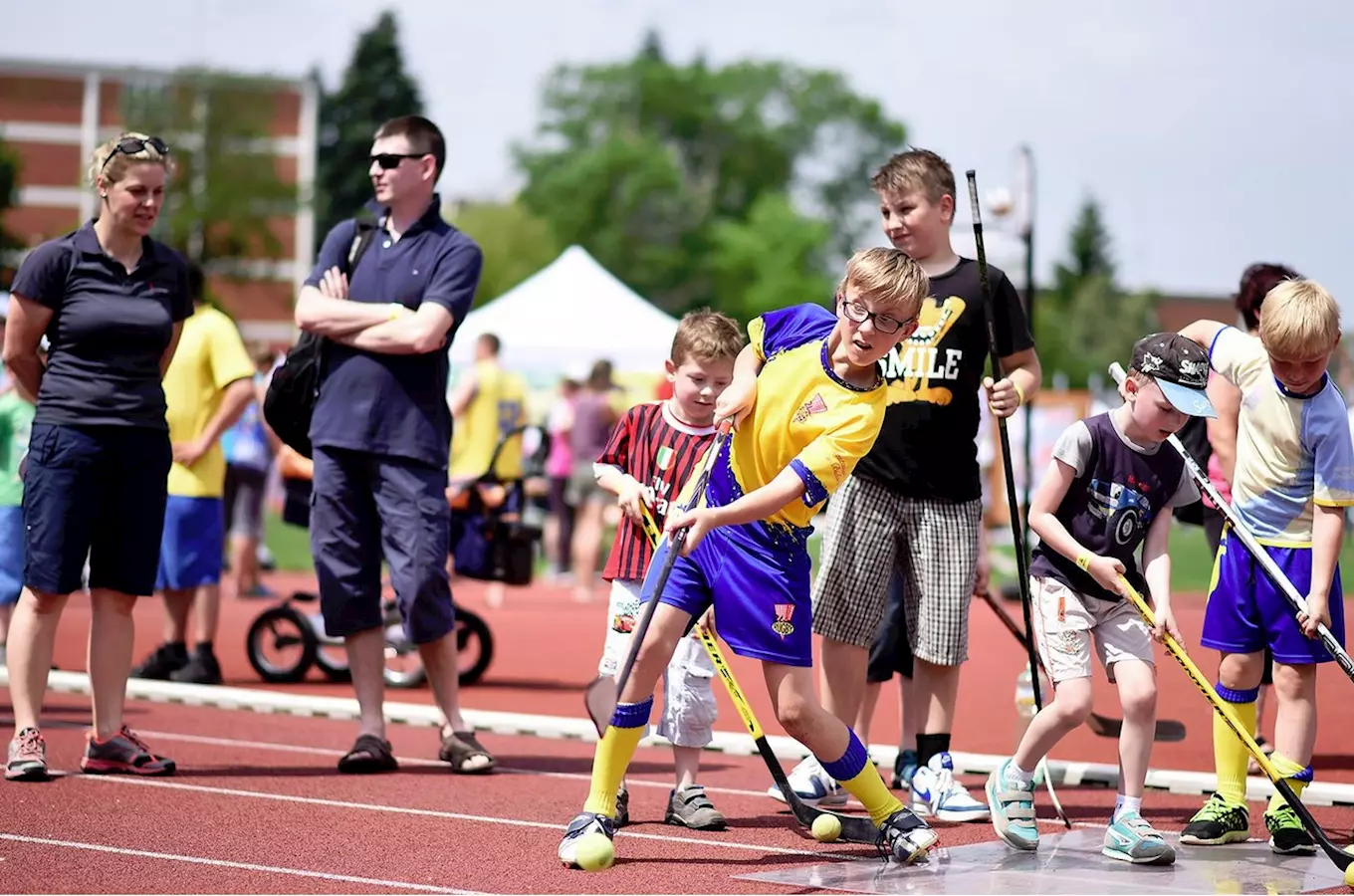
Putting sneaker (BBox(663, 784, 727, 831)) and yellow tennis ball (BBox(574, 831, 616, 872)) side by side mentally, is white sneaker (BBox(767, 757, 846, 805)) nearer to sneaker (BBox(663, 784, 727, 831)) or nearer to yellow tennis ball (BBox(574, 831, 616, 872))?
sneaker (BBox(663, 784, 727, 831))

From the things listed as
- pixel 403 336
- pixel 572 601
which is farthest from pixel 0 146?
pixel 403 336

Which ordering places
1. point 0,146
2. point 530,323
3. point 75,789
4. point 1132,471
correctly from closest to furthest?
point 1132,471, point 75,789, point 530,323, point 0,146

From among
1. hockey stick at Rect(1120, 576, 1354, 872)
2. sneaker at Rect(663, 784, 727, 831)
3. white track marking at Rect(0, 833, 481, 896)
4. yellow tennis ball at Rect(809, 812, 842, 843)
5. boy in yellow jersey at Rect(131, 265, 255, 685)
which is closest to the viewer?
white track marking at Rect(0, 833, 481, 896)

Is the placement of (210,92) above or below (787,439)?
above

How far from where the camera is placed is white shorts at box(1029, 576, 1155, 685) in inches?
227

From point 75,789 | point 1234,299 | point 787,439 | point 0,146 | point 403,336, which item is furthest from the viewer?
point 0,146

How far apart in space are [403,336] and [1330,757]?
4.57m

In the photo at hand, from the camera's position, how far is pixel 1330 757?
26.4ft

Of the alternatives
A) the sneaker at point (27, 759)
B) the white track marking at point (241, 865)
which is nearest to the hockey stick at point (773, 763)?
the white track marking at point (241, 865)

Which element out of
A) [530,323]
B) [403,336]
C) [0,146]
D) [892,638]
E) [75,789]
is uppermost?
[0,146]

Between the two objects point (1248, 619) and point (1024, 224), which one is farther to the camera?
point (1024, 224)

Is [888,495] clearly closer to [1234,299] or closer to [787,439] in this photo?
[787,439]

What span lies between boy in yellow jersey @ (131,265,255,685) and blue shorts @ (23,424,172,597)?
2772 millimetres

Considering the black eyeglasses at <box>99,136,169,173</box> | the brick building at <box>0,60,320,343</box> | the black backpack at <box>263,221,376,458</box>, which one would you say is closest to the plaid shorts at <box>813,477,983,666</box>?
the black backpack at <box>263,221,376,458</box>
